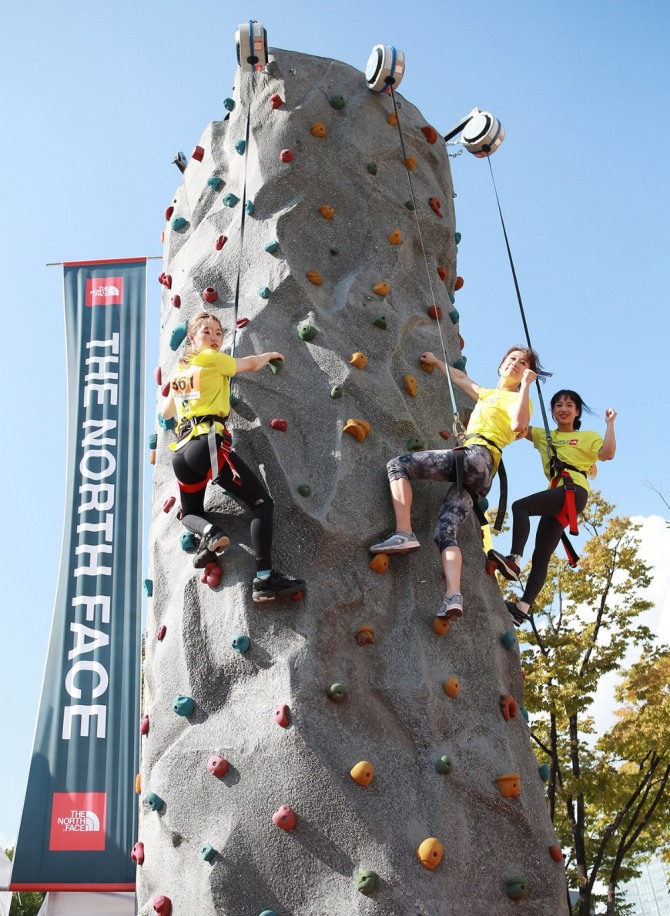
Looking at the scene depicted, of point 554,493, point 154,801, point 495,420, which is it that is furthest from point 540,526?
point 154,801

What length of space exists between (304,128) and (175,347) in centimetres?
201

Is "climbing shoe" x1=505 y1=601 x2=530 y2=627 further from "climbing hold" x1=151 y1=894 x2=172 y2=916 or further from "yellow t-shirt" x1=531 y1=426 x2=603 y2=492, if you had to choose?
"climbing hold" x1=151 y1=894 x2=172 y2=916

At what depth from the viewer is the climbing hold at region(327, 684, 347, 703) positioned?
4668 millimetres

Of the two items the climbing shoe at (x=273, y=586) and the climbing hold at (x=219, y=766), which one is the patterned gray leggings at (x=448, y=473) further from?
the climbing hold at (x=219, y=766)

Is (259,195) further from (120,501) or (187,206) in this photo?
(120,501)

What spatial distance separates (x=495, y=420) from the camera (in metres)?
5.66

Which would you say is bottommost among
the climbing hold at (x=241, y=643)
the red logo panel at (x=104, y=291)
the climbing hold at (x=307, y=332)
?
the climbing hold at (x=241, y=643)

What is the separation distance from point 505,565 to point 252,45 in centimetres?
420

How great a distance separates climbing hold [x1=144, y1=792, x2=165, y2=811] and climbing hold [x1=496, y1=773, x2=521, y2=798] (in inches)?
70.2

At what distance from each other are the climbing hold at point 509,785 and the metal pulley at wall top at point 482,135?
504 centimetres

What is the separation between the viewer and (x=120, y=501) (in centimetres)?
866

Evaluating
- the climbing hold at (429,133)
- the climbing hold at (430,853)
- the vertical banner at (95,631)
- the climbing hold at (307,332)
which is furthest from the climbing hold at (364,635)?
the climbing hold at (429,133)

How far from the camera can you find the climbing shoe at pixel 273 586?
4777 millimetres

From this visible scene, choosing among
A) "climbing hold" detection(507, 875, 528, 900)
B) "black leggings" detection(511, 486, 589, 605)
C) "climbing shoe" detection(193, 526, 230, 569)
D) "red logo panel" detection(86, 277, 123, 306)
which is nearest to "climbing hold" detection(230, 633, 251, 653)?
"climbing shoe" detection(193, 526, 230, 569)
